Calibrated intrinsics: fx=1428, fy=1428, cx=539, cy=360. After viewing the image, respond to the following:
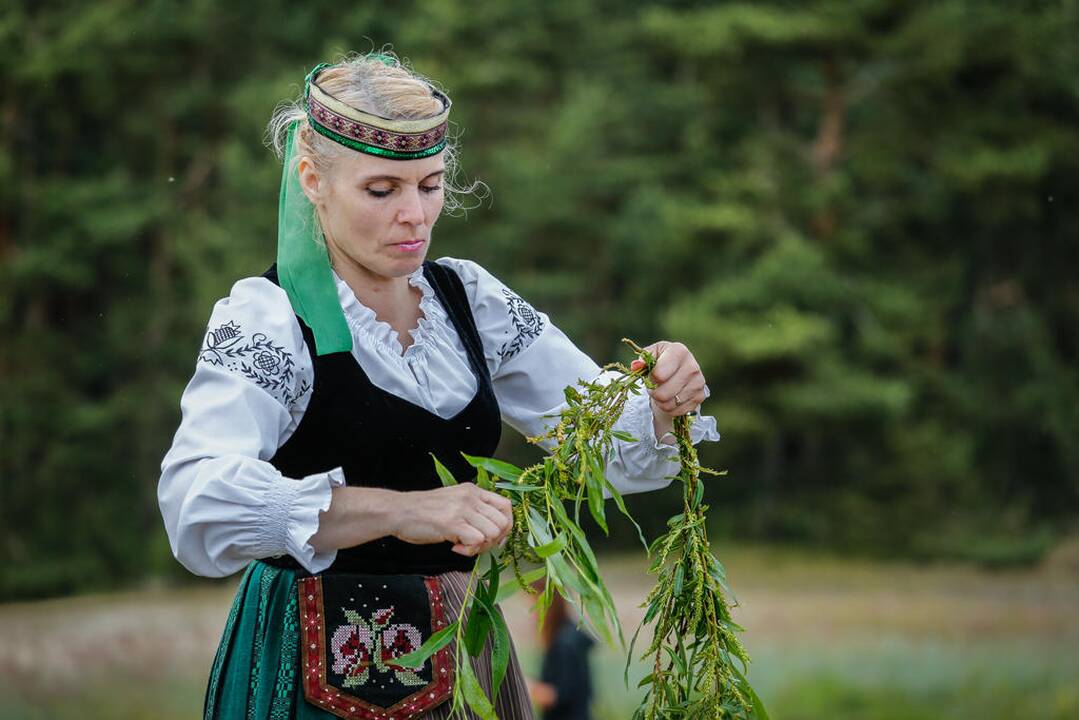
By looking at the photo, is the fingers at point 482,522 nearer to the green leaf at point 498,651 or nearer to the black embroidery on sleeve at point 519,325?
the green leaf at point 498,651

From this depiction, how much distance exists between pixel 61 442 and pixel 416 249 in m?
10.1

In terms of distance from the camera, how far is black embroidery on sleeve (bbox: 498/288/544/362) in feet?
7.00

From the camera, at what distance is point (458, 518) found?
63.8 inches

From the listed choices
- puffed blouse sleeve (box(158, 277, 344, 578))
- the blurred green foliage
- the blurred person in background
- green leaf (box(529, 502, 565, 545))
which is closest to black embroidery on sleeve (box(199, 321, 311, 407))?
puffed blouse sleeve (box(158, 277, 344, 578))

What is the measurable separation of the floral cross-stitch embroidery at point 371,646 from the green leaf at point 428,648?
12 cm

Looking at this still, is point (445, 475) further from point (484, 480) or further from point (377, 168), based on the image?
point (377, 168)

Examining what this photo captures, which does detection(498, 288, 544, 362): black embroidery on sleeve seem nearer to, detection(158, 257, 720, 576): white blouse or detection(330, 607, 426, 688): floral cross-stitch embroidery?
detection(158, 257, 720, 576): white blouse

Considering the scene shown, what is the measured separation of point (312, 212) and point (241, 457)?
458mm

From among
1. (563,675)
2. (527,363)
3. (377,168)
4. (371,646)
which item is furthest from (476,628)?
(563,675)

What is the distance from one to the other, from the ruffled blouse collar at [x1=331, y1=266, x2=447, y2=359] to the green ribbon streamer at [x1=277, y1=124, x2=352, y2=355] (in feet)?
0.09

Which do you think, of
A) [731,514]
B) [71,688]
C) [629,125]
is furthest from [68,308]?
[731,514]

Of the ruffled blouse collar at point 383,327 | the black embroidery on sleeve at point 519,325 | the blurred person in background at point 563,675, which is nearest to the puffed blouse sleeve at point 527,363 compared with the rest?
the black embroidery on sleeve at point 519,325

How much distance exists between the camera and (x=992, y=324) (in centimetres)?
1187

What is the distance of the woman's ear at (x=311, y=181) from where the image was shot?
1938 mm
